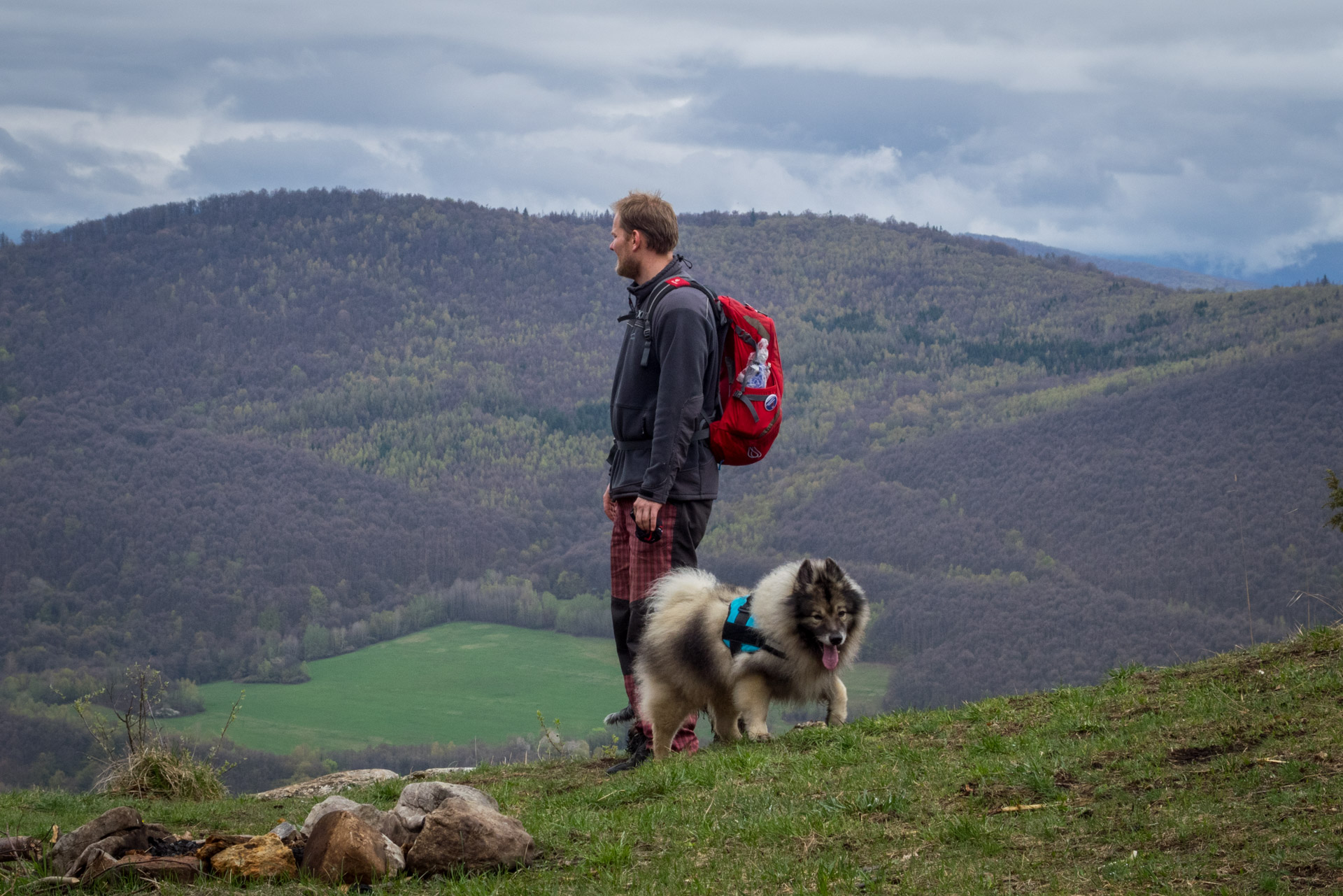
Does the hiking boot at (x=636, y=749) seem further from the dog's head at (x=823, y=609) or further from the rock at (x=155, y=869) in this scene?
the rock at (x=155, y=869)

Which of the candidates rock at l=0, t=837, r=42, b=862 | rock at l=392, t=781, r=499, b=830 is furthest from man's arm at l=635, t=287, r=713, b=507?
rock at l=0, t=837, r=42, b=862

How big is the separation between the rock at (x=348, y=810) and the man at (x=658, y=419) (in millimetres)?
2487

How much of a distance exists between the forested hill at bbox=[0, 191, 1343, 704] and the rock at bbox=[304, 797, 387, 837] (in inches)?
1656

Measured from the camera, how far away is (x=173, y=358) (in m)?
134

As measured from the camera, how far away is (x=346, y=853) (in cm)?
452

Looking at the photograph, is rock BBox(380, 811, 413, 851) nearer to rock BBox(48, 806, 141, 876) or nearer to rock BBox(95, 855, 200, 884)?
rock BBox(95, 855, 200, 884)

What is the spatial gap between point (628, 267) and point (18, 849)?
15.3 feet

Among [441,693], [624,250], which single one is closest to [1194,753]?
[624,250]

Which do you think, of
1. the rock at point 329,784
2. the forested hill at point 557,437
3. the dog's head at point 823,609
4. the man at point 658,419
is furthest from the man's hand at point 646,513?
the forested hill at point 557,437

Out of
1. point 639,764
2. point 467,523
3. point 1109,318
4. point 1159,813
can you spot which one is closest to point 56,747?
point 467,523

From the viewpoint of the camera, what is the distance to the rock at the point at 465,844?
463 cm

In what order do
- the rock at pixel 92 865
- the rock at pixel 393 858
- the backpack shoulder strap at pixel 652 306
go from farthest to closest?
the backpack shoulder strap at pixel 652 306 → the rock at pixel 393 858 → the rock at pixel 92 865

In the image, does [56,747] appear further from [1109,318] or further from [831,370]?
[1109,318]

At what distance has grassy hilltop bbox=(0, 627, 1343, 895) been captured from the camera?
148 inches
